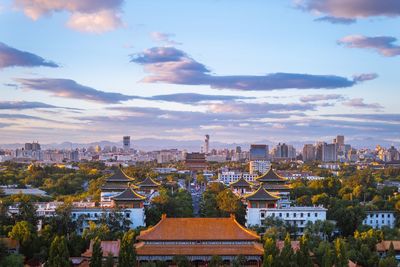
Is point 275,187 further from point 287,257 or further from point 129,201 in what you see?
point 287,257

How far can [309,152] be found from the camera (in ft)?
494

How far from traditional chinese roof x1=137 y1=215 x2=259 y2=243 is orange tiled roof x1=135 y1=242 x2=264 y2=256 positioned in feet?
0.95

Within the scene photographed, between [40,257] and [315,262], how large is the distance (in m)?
11.5

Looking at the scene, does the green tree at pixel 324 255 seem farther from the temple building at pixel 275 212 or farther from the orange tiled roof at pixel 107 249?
the temple building at pixel 275 212

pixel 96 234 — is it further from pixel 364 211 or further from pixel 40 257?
pixel 364 211

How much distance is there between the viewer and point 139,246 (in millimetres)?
25266

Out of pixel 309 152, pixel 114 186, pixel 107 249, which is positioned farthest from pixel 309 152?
pixel 107 249

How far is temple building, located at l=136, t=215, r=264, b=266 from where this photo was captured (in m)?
25.0

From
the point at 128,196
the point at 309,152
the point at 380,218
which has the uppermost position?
the point at 309,152

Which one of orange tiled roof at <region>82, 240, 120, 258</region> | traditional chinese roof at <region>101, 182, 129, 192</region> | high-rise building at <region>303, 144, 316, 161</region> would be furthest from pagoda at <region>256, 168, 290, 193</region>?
high-rise building at <region>303, 144, 316, 161</region>

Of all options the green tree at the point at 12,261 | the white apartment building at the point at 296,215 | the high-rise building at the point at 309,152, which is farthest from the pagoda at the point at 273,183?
the high-rise building at the point at 309,152

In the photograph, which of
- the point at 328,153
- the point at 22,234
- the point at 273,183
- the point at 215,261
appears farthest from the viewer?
the point at 328,153

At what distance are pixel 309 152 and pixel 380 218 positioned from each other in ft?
372

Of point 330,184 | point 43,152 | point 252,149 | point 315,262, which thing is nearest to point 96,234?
point 315,262
